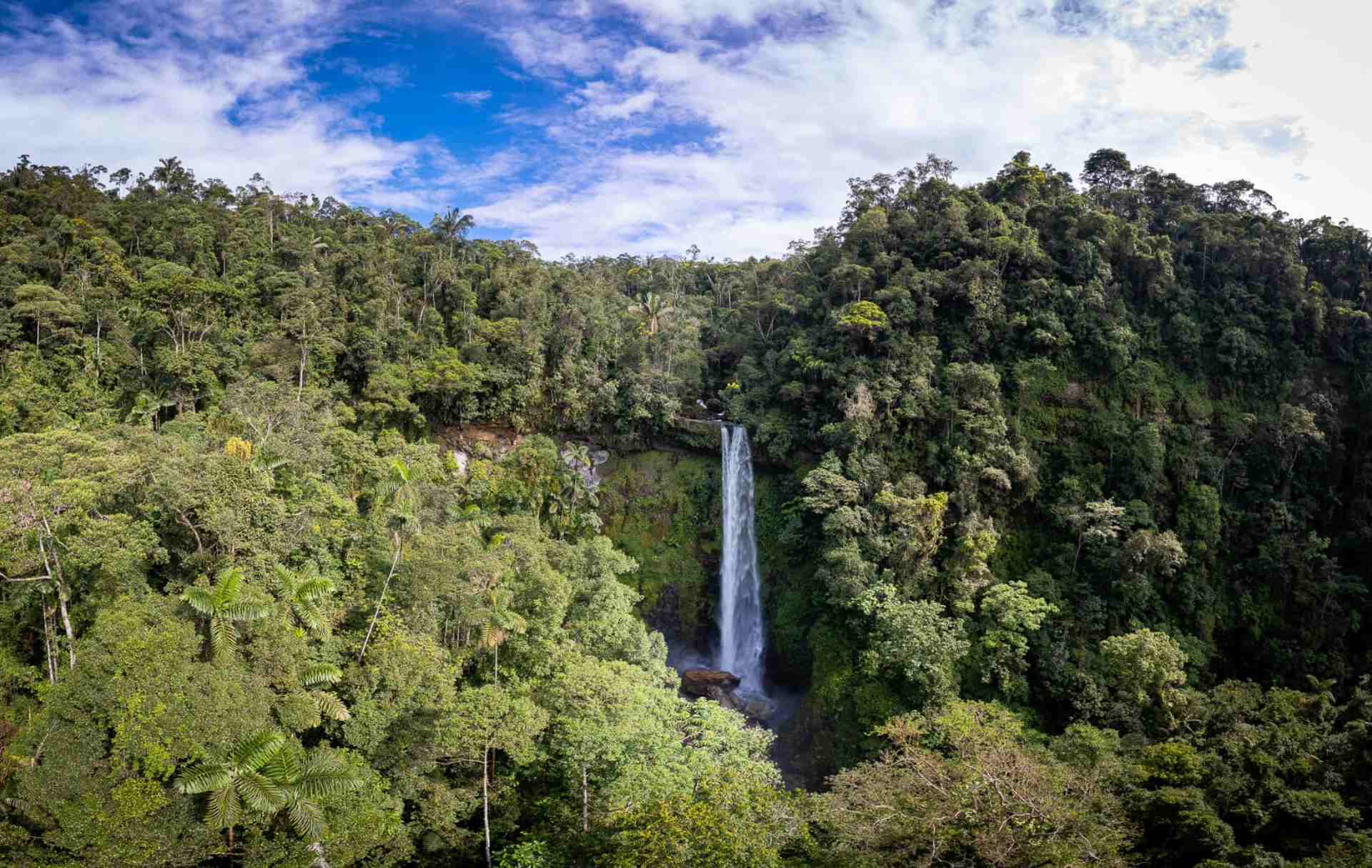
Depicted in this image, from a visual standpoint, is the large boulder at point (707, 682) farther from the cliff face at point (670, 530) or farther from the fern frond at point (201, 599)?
the fern frond at point (201, 599)

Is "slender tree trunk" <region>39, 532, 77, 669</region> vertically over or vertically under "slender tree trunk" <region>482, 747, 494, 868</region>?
over

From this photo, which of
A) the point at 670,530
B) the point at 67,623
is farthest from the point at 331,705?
the point at 670,530

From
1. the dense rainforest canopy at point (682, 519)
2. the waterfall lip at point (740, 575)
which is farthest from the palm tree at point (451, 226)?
the waterfall lip at point (740, 575)

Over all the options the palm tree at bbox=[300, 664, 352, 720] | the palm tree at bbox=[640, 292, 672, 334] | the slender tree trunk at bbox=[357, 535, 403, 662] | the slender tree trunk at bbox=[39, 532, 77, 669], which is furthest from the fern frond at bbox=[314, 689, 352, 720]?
the palm tree at bbox=[640, 292, 672, 334]

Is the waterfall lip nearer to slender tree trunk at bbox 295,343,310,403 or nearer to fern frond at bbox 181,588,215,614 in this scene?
slender tree trunk at bbox 295,343,310,403

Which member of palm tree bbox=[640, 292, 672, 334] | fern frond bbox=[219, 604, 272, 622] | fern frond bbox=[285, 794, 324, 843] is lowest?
fern frond bbox=[285, 794, 324, 843]

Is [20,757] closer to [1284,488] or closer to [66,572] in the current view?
[66,572]

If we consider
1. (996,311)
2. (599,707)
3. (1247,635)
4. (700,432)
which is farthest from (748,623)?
(1247,635)
